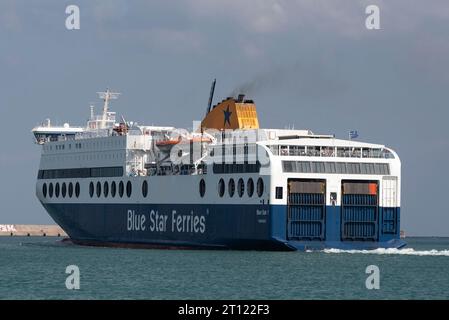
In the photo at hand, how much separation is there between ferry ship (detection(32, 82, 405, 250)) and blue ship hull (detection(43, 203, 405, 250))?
6 cm

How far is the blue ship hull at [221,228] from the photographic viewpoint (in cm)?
7031

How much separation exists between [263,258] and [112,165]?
70.5 ft

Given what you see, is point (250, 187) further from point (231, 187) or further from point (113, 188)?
point (113, 188)

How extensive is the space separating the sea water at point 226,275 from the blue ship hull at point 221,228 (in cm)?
73

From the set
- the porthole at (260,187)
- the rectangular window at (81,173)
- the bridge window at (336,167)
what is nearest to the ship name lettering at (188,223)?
the porthole at (260,187)

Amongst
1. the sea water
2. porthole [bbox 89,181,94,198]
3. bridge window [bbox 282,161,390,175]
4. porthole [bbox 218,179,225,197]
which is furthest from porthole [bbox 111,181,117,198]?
bridge window [bbox 282,161,390,175]

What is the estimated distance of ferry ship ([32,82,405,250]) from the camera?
231 feet

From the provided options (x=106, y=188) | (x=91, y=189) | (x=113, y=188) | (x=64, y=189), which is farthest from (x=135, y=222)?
(x=64, y=189)

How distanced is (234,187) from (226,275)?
53.6 feet

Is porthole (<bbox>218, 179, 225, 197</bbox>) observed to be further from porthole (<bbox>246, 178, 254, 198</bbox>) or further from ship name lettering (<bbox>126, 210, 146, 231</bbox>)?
ship name lettering (<bbox>126, 210, 146, 231</bbox>)

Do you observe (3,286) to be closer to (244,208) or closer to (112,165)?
(244,208)

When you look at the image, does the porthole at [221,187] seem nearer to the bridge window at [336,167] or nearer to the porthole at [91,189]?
the bridge window at [336,167]

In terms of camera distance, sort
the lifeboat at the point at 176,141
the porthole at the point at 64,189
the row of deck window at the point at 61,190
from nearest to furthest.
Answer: the lifeboat at the point at 176,141 < the row of deck window at the point at 61,190 < the porthole at the point at 64,189

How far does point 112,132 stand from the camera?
87.1 m
